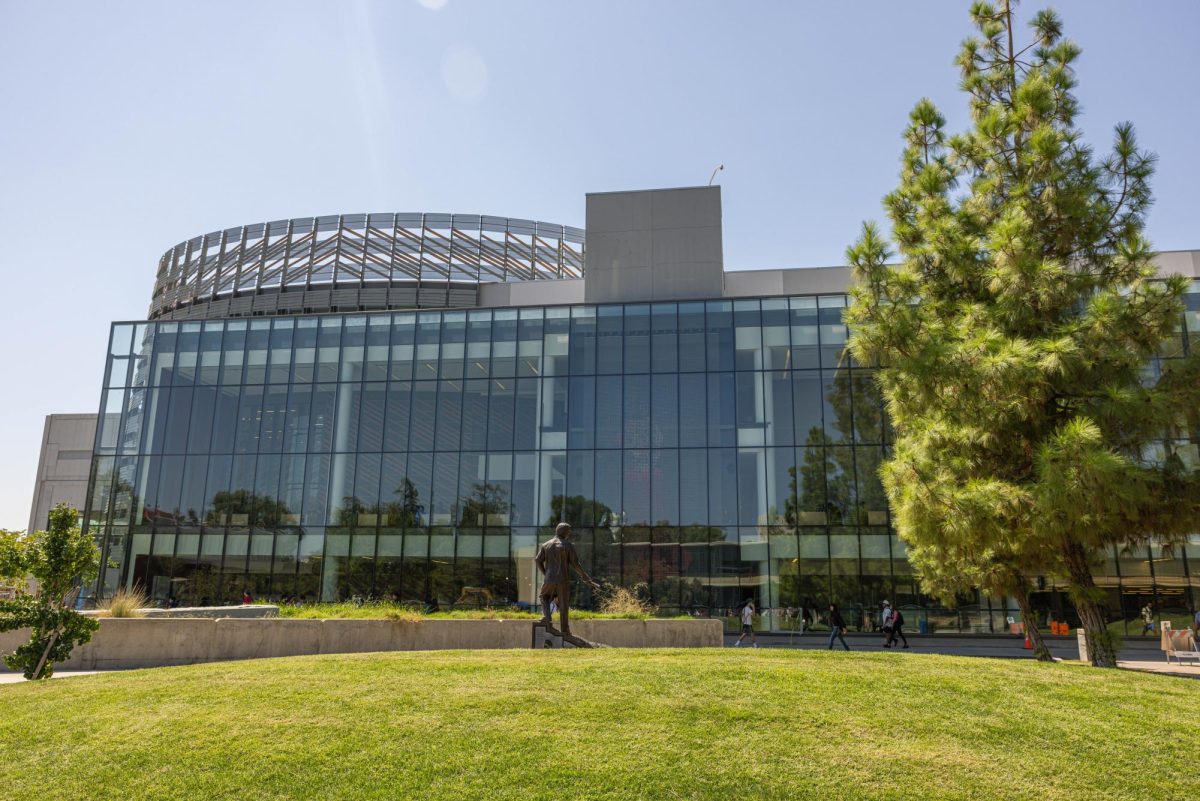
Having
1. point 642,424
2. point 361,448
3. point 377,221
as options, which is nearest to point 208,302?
point 377,221

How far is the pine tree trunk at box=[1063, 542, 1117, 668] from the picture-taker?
15422mm

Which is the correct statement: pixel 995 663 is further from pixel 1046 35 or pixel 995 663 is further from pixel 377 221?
pixel 377 221

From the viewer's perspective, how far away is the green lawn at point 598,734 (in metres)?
7.45

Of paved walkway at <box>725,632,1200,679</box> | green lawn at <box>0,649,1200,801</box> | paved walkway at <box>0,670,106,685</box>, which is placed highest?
green lawn at <box>0,649,1200,801</box>

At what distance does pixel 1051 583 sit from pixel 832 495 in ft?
26.0

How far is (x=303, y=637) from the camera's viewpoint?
58.2 ft

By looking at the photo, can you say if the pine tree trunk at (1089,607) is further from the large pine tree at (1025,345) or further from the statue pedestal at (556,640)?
the statue pedestal at (556,640)

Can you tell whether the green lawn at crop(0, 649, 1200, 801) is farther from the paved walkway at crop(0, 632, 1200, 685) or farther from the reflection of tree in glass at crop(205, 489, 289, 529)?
the reflection of tree in glass at crop(205, 489, 289, 529)

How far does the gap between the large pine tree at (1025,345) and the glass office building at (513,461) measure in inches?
465

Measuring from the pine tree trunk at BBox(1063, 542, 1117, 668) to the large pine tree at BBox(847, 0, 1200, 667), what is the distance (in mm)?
33

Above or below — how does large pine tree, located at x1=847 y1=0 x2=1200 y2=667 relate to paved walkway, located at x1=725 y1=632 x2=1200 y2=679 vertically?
above

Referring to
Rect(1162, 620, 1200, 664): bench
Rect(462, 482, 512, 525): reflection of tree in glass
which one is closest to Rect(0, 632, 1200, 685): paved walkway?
Rect(1162, 620, 1200, 664): bench

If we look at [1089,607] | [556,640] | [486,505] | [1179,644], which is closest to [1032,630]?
[1089,607]

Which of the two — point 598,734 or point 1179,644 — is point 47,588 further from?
point 1179,644
